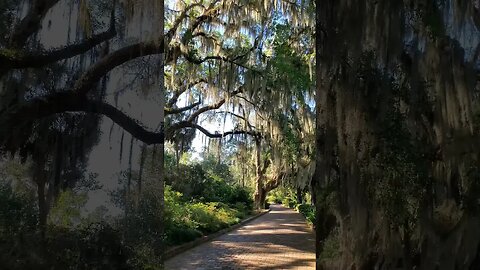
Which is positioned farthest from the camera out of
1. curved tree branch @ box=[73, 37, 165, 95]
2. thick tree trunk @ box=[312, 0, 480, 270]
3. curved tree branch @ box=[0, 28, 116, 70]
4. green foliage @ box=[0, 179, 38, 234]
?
curved tree branch @ box=[73, 37, 165, 95]

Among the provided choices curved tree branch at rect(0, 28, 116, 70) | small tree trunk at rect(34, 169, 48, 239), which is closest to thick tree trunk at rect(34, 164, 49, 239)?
small tree trunk at rect(34, 169, 48, 239)

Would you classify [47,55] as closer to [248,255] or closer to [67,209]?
[67,209]

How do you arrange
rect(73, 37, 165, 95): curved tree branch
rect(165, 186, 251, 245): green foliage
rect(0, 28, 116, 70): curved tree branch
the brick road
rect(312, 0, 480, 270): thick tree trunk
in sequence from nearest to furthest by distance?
rect(312, 0, 480, 270): thick tree trunk, rect(0, 28, 116, 70): curved tree branch, rect(73, 37, 165, 95): curved tree branch, the brick road, rect(165, 186, 251, 245): green foliage

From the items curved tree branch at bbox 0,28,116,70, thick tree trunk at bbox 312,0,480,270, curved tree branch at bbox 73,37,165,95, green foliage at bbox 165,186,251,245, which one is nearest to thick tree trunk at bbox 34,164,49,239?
curved tree branch at bbox 73,37,165,95

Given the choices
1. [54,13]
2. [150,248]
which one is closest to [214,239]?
[150,248]

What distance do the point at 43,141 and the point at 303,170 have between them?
13.8 metres

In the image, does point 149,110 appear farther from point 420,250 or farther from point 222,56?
point 222,56

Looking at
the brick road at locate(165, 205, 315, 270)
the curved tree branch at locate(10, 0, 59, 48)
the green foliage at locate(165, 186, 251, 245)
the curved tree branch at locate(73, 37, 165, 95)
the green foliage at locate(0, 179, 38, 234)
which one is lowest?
the brick road at locate(165, 205, 315, 270)

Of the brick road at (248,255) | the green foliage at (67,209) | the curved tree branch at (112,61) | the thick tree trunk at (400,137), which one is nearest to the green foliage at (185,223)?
the brick road at (248,255)

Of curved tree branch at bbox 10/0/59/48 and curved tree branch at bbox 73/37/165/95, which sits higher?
curved tree branch at bbox 10/0/59/48

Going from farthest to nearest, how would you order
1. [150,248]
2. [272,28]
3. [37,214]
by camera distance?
[272,28], [150,248], [37,214]

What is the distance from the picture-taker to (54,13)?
13.2ft

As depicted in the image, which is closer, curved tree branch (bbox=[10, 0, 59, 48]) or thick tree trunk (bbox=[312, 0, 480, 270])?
thick tree trunk (bbox=[312, 0, 480, 270])

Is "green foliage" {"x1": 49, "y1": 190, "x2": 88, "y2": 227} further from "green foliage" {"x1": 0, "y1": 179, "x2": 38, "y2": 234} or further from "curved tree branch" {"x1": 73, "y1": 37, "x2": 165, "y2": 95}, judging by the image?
"curved tree branch" {"x1": 73, "y1": 37, "x2": 165, "y2": 95}
